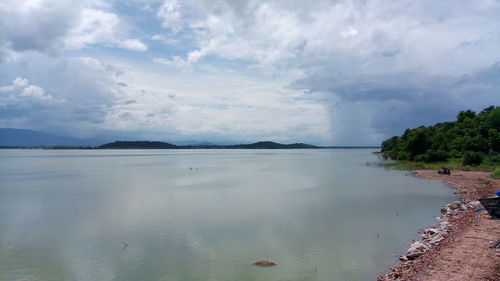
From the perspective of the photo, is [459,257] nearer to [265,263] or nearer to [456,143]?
[265,263]

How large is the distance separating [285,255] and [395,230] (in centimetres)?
740

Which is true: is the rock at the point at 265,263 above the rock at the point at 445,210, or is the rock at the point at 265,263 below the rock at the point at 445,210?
below

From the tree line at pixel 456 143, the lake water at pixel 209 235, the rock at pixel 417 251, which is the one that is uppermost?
the tree line at pixel 456 143

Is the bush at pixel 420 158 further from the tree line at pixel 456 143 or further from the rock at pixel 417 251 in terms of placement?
the rock at pixel 417 251

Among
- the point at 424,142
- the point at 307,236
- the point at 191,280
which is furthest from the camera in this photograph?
the point at 424,142

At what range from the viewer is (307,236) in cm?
A: 1745

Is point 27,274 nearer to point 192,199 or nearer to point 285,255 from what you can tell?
point 285,255

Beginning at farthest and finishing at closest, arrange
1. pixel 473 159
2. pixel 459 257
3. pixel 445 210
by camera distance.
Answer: pixel 473 159 → pixel 445 210 → pixel 459 257

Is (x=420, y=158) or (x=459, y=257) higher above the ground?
(x=420, y=158)

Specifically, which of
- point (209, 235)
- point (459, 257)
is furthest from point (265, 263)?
point (459, 257)

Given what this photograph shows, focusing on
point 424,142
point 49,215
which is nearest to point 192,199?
point 49,215

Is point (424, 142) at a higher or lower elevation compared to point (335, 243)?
higher

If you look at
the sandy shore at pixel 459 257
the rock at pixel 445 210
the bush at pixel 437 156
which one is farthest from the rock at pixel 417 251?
the bush at pixel 437 156

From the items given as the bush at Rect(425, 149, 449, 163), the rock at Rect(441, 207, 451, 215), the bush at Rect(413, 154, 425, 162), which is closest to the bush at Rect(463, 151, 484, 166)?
the bush at Rect(425, 149, 449, 163)
